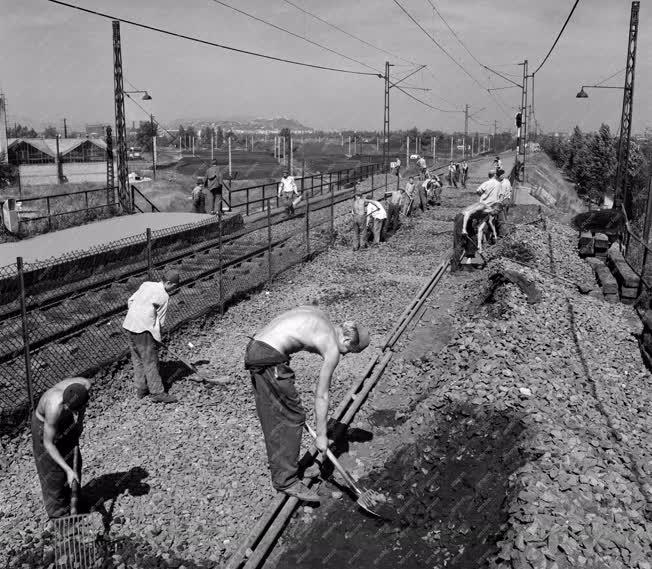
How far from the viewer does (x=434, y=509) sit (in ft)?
19.1

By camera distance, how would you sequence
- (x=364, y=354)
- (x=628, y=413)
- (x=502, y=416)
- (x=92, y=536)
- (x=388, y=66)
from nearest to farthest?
(x=92, y=536) < (x=502, y=416) < (x=628, y=413) < (x=364, y=354) < (x=388, y=66)

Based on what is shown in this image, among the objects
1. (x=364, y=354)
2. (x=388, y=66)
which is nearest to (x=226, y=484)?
(x=364, y=354)

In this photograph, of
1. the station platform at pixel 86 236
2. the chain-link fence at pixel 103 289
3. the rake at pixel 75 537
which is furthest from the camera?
the station platform at pixel 86 236

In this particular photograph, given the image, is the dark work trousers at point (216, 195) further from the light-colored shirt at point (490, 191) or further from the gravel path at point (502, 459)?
the gravel path at point (502, 459)

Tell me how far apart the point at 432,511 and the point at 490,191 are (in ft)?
35.9

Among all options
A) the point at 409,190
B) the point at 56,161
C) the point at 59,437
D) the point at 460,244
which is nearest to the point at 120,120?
the point at 409,190

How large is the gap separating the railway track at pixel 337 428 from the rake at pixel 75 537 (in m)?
1.09

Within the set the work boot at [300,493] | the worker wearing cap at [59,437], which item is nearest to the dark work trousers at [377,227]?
the work boot at [300,493]

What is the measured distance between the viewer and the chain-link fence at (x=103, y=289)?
887 cm

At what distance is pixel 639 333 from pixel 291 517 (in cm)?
848

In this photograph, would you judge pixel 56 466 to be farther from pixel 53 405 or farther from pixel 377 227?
pixel 377 227

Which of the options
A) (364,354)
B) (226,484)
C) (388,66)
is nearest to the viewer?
(226,484)

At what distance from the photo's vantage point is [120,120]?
27234mm

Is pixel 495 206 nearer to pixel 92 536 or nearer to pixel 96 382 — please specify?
pixel 96 382
